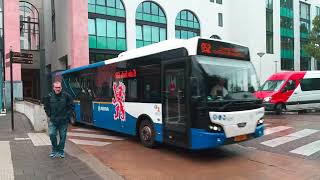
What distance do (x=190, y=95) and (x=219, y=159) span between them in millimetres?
1737

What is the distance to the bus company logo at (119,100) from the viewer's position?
1118 centimetres

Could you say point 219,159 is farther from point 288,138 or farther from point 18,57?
point 18,57

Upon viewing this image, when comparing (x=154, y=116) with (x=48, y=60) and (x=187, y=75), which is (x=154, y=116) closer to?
(x=187, y=75)

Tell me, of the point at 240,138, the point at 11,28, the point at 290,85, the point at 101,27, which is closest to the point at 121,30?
the point at 101,27

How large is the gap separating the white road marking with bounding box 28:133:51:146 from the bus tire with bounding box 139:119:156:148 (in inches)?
102

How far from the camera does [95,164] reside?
24.9 feet

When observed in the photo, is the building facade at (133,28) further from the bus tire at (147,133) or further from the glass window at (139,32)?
the bus tire at (147,133)

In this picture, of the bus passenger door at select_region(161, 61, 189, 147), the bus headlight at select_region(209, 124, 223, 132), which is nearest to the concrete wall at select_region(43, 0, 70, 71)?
the bus passenger door at select_region(161, 61, 189, 147)

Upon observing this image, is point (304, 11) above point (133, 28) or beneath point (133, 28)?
above

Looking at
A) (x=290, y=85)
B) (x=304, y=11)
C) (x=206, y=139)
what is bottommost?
(x=206, y=139)

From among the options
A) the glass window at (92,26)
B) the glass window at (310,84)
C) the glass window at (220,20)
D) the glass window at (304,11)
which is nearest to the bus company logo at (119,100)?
the glass window at (310,84)

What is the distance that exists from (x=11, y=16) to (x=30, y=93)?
24271 millimetres

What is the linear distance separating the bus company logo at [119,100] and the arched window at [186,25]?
84.1ft

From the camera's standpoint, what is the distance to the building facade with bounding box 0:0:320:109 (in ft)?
92.7
